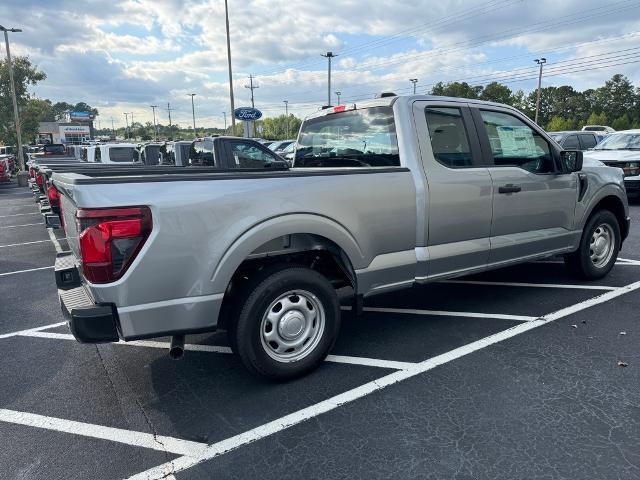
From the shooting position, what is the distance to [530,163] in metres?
4.70

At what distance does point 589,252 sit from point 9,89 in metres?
36.1

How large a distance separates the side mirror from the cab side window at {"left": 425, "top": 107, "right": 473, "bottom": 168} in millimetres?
1321

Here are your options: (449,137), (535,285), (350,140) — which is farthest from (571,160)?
(350,140)

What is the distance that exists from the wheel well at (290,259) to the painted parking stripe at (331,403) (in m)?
0.72

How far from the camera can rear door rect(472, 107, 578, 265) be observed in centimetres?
438

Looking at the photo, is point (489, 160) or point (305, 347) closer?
point (305, 347)

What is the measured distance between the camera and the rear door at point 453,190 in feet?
12.8

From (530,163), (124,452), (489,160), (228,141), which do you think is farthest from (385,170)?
(228,141)

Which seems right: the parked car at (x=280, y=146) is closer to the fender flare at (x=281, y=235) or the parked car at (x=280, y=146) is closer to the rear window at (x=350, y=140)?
the rear window at (x=350, y=140)

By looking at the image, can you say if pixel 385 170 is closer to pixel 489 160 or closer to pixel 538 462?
pixel 489 160

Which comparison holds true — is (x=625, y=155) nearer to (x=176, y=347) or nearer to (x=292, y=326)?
(x=292, y=326)

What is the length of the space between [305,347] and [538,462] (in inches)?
62.9

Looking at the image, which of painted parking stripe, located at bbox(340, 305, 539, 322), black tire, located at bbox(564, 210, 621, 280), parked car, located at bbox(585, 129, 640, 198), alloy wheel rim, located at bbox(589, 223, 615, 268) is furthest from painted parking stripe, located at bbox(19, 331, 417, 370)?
parked car, located at bbox(585, 129, 640, 198)

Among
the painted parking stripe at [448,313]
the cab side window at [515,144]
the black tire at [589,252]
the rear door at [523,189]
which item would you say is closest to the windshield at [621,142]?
the black tire at [589,252]
